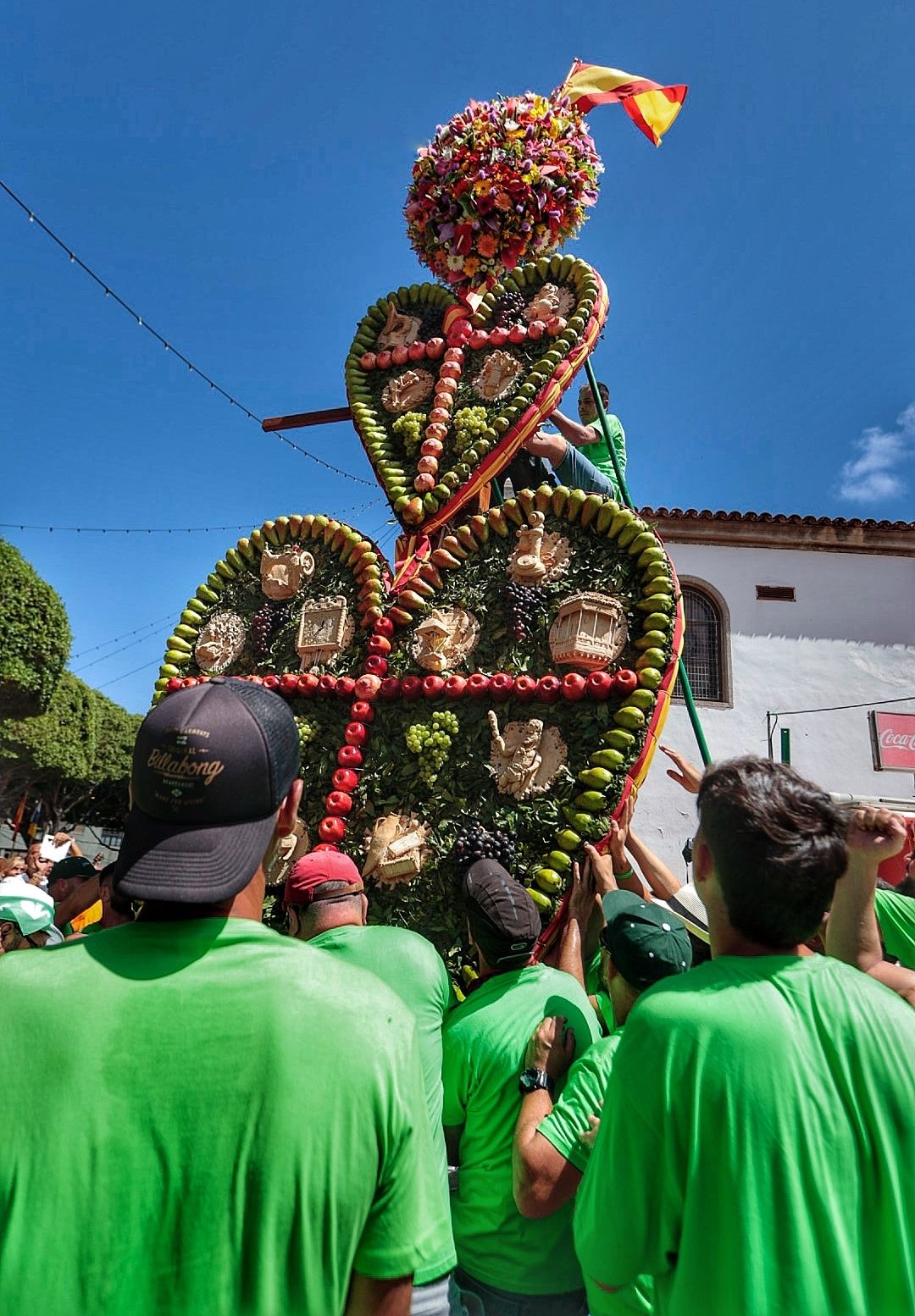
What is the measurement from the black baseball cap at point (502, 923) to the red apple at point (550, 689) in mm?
1352

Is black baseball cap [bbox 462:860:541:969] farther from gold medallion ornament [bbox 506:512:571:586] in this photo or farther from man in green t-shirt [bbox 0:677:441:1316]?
gold medallion ornament [bbox 506:512:571:586]

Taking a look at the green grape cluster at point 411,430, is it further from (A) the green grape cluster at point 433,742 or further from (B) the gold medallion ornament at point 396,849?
(B) the gold medallion ornament at point 396,849

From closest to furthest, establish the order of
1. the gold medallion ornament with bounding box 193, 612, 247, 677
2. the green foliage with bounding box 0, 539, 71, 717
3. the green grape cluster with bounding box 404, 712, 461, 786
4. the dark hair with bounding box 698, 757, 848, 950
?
the dark hair with bounding box 698, 757, 848, 950, the green grape cluster with bounding box 404, 712, 461, 786, the gold medallion ornament with bounding box 193, 612, 247, 677, the green foliage with bounding box 0, 539, 71, 717

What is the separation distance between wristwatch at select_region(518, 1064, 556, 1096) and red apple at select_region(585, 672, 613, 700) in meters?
1.82

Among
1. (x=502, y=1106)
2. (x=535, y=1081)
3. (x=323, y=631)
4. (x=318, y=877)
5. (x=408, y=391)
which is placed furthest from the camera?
(x=408, y=391)

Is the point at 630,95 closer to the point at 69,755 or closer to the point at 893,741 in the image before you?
the point at 893,741

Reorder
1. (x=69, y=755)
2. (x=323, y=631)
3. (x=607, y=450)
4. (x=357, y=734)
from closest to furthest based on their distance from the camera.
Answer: (x=357, y=734), (x=323, y=631), (x=607, y=450), (x=69, y=755)

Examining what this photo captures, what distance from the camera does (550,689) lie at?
354cm

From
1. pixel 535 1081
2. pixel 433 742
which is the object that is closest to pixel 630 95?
pixel 433 742

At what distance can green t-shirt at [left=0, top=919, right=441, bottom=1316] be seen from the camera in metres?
0.90

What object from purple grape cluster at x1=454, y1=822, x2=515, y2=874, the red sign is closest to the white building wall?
the red sign

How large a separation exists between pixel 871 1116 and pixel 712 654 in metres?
12.1

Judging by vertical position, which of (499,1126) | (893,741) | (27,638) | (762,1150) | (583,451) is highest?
(27,638)

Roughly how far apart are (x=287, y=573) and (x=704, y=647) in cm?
958
